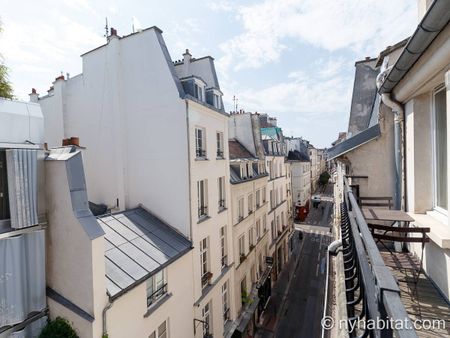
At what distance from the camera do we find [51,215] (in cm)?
668

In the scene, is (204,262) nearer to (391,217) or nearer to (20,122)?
(20,122)

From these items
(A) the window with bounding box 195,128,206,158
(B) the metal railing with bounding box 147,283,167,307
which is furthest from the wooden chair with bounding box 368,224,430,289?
(A) the window with bounding box 195,128,206,158

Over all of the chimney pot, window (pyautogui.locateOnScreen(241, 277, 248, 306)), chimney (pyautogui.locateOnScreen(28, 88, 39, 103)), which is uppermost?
chimney (pyautogui.locateOnScreen(28, 88, 39, 103))

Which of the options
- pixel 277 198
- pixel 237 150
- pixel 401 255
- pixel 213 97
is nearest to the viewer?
pixel 401 255

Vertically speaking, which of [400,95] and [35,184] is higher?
[400,95]

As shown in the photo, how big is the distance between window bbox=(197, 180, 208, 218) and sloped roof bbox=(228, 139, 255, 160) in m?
6.21

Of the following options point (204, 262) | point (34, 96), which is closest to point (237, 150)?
point (204, 262)

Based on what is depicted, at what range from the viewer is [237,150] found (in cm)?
1989

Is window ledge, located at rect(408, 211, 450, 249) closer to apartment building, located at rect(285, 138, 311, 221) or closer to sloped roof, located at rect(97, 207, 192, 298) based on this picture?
sloped roof, located at rect(97, 207, 192, 298)

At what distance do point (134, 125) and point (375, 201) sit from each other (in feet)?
32.8

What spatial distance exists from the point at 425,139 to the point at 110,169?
11.9 m

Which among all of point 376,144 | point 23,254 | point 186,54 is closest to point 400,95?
point 376,144

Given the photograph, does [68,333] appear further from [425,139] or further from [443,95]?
[443,95]

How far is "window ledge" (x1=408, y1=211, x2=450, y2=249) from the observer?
2.72 m
